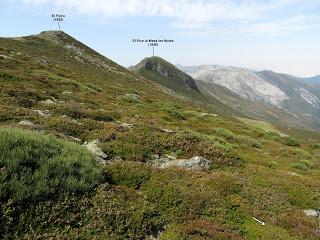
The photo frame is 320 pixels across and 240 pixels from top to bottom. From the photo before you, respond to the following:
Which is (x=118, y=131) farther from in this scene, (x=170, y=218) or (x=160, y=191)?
(x=170, y=218)

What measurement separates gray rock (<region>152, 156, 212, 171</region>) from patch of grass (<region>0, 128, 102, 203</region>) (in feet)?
14.8

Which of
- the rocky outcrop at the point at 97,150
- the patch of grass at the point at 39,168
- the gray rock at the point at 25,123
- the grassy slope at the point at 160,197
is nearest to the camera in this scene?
the patch of grass at the point at 39,168

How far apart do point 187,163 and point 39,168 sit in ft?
26.7

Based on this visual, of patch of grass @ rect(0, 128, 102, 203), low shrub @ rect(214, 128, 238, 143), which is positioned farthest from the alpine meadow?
low shrub @ rect(214, 128, 238, 143)

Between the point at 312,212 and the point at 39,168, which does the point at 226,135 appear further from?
the point at 39,168

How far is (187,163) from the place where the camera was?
17406mm

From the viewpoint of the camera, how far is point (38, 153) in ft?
37.7

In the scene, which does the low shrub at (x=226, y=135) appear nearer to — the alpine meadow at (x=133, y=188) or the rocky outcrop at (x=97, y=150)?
the alpine meadow at (x=133, y=188)

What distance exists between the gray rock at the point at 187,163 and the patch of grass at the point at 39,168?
178 inches

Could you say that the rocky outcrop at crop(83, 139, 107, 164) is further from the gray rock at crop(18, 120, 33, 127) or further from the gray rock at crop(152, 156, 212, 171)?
the gray rock at crop(18, 120, 33, 127)

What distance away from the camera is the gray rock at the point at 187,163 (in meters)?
17.1

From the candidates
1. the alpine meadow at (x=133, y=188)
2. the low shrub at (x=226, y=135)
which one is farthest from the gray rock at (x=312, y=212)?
the low shrub at (x=226, y=135)

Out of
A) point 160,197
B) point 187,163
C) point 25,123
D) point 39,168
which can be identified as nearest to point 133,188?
point 160,197

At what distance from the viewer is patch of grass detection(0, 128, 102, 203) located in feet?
32.1
